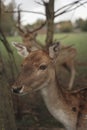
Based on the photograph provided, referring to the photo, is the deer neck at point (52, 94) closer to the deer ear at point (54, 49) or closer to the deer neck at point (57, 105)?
the deer neck at point (57, 105)

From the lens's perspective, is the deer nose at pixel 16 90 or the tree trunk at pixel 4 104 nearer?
the deer nose at pixel 16 90

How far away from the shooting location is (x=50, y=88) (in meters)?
5.38

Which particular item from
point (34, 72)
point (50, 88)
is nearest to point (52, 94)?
point (50, 88)

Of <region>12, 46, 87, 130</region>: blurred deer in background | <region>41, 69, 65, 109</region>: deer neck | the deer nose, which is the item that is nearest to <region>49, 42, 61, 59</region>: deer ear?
<region>12, 46, 87, 130</region>: blurred deer in background

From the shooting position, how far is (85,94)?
5738 mm

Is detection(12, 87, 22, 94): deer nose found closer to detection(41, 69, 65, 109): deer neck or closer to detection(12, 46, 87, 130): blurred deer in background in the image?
detection(12, 46, 87, 130): blurred deer in background

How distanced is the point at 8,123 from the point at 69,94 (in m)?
1.01

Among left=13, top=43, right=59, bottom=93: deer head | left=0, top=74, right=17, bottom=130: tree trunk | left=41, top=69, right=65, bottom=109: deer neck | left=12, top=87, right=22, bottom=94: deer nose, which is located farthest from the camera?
left=0, top=74, right=17, bottom=130: tree trunk

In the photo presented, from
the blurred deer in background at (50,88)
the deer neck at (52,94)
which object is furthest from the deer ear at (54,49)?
the deer neck at (52,94)

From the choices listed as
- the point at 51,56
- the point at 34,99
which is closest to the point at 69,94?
the point at 51,56

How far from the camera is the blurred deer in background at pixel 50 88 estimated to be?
5.13 meters

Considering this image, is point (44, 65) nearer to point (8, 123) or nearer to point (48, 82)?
point (48, 82)

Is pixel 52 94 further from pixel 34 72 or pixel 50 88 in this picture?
pixel 34 72

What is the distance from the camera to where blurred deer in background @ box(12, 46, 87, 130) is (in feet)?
16.8
